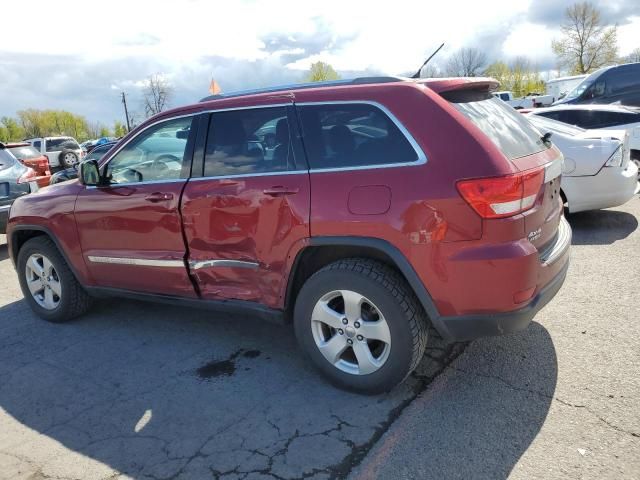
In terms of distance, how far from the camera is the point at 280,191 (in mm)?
3191

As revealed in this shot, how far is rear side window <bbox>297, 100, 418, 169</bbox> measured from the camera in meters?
2.91

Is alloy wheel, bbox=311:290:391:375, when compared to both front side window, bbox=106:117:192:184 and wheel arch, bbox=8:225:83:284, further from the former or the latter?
wheel arch, bbox=8:225:83:284

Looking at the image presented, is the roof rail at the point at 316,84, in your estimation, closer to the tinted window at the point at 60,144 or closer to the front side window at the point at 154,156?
the front side window at the point at 154,156

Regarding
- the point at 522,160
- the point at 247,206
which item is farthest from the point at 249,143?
the point at 522,160

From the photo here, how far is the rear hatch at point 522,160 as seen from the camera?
2742 millimetres

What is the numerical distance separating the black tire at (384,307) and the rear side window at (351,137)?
609mm

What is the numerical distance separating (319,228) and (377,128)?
2.21 feet

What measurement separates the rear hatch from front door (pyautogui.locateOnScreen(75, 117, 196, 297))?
198cm

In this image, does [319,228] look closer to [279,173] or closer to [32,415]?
[279,173]

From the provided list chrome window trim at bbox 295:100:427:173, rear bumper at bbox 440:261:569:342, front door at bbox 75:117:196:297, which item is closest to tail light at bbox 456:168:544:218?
chrome window trim at bbox 295:100:427:173

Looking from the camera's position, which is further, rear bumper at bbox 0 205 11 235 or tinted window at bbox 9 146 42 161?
tinted window at bbox 9 146 42 161

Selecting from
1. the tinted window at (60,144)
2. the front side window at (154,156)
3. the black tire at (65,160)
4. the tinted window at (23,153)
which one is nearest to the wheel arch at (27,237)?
the front side window at (154,156)

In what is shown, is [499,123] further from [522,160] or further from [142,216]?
[142,216]

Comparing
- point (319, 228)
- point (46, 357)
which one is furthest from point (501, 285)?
point (46, 357)
